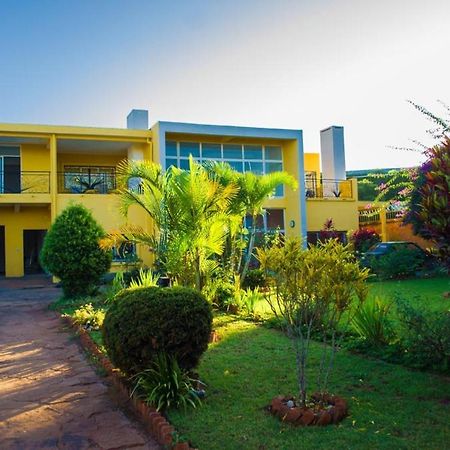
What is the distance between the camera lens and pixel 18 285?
19.9 meters

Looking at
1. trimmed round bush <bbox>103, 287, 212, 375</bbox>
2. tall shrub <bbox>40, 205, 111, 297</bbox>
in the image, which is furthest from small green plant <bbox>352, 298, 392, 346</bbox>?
tall shrub <bbox>40, 205, 111, 297</bbox>

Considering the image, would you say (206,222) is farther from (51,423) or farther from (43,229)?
(43,229)

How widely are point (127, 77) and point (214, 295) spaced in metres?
4.68

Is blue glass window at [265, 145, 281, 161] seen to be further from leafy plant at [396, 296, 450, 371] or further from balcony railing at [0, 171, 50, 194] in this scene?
leafy plant at [396, 296, 450, 371]

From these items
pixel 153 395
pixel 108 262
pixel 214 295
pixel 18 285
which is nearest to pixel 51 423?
pixel 153 395

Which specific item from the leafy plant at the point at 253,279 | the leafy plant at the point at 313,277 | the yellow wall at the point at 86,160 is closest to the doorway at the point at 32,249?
the yellow wall at the point at 86,160

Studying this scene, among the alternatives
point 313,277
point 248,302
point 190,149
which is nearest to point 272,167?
point 190,149

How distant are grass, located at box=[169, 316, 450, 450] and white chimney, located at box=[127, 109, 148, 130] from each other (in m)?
18.6

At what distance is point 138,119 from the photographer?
2459 cm

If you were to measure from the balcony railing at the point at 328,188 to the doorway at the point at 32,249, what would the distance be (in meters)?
12.7

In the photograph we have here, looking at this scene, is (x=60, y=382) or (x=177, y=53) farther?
(x=177, y=53)

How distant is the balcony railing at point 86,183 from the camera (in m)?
22.6

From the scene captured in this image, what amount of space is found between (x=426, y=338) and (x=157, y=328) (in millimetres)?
3090

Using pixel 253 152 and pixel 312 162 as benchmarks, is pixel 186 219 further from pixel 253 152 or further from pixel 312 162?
pixel 312 162
